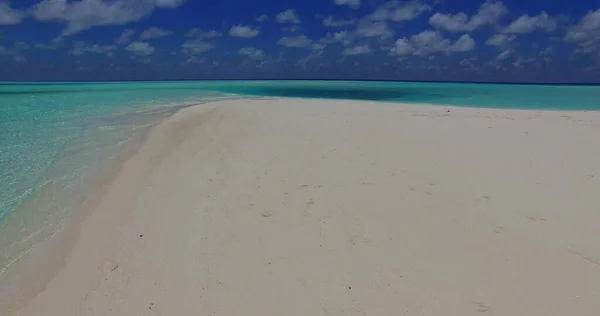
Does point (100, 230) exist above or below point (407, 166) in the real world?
below

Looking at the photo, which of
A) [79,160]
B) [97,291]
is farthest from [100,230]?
[79,160]

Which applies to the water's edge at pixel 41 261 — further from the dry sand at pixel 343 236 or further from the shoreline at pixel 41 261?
the dry sand at pixel 343 236

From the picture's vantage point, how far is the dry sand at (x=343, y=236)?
3.21 m

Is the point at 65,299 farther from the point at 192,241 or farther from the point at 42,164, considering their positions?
the point at 42,164

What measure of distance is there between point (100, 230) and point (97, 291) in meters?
1.47

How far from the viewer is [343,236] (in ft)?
13.9

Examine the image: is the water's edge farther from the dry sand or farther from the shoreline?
the dry sand

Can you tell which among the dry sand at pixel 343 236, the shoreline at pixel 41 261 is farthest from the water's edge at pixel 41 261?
the dry sand at pixel 343 236

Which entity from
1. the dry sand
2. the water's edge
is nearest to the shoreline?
the water's edge

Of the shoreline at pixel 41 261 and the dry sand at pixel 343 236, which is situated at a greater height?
the dry sand at pixel 343 236

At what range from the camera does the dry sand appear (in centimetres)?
321

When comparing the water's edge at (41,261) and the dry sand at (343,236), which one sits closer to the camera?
the dry sand at (343,236)

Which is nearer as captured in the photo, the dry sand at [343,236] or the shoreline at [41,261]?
the dry sand at [343,236]

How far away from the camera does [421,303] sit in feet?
10.3
